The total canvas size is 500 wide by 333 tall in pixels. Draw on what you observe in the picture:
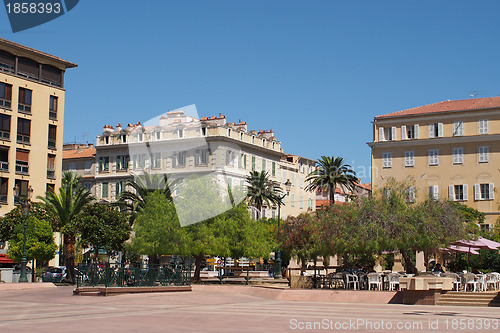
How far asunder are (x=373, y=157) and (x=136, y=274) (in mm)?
38594

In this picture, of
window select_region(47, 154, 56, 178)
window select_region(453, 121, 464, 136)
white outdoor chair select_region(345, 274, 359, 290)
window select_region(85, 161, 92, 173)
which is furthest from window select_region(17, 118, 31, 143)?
window select_region(453, 121, 464, 136)

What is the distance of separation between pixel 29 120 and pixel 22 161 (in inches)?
141

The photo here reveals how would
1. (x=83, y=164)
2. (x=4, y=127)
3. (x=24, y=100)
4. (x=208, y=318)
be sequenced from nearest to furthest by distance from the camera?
1. (x=208, y=318)
2. (x=4, y=127)
3. (x=24, y=100)
4. (x=83, y=164)

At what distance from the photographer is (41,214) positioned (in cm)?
4178

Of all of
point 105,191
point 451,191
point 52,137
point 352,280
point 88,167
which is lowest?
point 352,280

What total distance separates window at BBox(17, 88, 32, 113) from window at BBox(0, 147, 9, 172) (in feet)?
12.2

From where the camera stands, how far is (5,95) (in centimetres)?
5366

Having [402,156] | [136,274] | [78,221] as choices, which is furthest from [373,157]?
[136,274]

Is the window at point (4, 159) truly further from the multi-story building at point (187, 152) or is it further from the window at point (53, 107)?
the multi-story building at point (187, 152)

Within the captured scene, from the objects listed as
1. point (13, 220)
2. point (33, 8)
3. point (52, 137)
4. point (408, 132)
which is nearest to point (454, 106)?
point (408, 132)

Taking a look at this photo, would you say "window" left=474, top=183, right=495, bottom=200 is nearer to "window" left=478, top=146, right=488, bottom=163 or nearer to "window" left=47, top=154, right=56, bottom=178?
"window" left=478, top=146, right=488, bottom=163

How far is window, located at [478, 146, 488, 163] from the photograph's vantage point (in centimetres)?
5681

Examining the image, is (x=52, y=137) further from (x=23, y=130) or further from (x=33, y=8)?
(x=33, y=8)

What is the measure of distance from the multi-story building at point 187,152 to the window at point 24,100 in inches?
832
